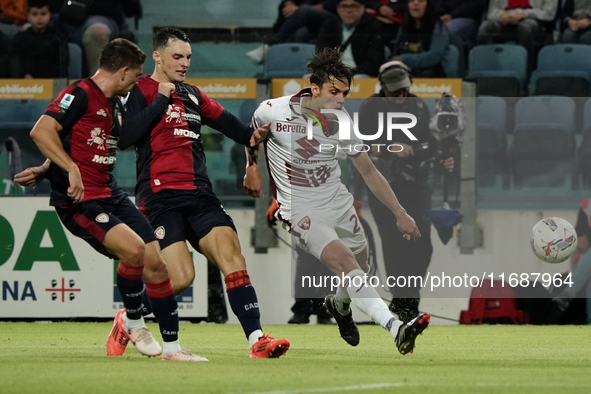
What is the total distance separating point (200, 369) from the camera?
14.6 feet

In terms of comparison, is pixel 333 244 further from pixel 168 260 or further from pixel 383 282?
pixel 383 282

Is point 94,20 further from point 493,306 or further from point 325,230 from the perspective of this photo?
point 325,230

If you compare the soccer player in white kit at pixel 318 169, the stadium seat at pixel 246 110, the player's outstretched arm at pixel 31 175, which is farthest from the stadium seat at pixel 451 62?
the player's outstretched arm at pixel 31 175

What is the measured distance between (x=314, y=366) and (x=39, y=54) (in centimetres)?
631

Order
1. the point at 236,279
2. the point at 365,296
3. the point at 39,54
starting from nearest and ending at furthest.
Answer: the point at 236,279, the point at 365,296, the point at 39,54

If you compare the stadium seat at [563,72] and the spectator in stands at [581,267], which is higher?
the stadium seat at [563,72]

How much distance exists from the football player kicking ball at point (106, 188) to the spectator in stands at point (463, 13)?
20.7 feet

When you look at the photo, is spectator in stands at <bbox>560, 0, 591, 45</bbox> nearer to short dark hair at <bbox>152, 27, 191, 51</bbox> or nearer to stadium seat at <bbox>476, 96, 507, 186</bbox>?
stadium seat at <bbox>476, 96, 507, 186</bbox>

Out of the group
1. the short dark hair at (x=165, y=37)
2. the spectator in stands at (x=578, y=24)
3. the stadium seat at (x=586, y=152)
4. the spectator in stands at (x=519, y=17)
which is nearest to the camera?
the short dark hair at (x=165, y=37)

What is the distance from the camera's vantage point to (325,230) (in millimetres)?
5742

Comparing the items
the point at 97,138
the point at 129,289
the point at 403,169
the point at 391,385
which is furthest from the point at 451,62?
the point at 391,385

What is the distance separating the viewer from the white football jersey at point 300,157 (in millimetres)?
6016

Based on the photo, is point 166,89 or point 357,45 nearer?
point 166,89

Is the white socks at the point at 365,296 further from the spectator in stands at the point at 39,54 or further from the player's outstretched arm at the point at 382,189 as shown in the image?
the spectator in stands at the point at 39,54
